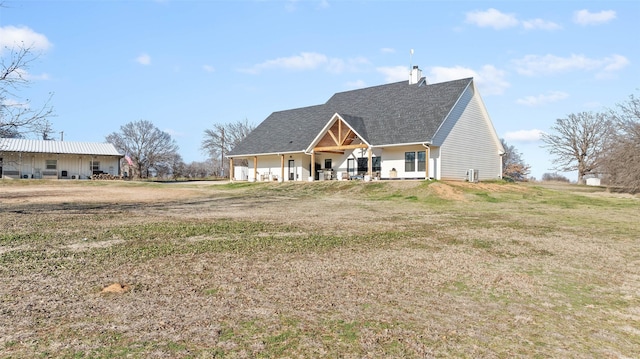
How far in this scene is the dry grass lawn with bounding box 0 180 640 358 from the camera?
3.46 m

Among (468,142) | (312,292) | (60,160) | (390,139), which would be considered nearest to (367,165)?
(390,139)

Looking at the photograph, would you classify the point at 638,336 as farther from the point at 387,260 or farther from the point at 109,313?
the point at 109,313

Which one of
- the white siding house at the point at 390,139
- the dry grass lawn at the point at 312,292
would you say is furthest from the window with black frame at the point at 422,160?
the dry grass lawn at the point at 312,292

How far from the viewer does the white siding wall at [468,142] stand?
2912cm

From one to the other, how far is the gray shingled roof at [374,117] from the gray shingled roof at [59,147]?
768 inches

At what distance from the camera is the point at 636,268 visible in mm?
6641

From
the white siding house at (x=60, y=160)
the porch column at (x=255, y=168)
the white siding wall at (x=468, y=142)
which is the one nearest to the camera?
the white siding wall at (x=468, y=142)

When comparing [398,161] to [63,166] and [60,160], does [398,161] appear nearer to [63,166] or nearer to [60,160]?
[63,166]

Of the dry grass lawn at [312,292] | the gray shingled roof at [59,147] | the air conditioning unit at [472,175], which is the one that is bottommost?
the dry grass lawn at [312,292]

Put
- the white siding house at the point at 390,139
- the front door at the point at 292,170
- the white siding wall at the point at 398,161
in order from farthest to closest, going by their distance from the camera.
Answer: the front door at the point at 292,170 < the white siding wall at the point at 398,161 < the white siding house at the point at 390,139

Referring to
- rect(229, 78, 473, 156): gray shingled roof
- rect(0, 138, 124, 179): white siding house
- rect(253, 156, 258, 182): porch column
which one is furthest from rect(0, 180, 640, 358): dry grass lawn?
rect(0, 138, 124, 179): white siding house

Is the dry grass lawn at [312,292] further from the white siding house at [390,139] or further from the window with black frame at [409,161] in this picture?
the window with black frame at [409,161]

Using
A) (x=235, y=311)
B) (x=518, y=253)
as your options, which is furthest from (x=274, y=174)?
(x=235, y=311)

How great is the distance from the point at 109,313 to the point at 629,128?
123 ft
